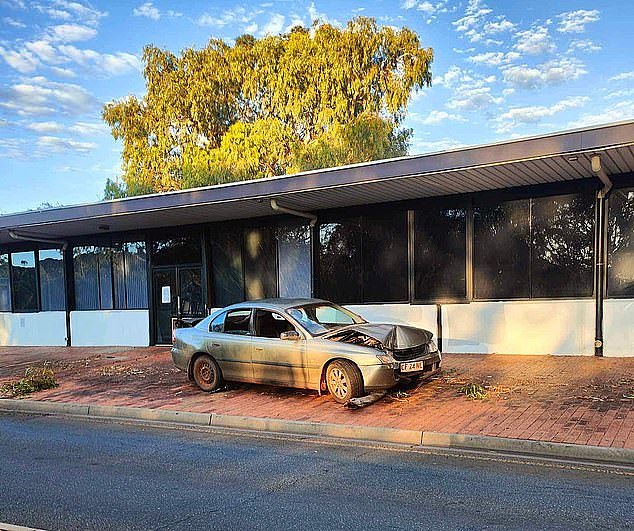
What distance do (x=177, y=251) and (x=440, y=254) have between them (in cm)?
819

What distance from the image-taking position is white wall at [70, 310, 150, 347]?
55.5 ft

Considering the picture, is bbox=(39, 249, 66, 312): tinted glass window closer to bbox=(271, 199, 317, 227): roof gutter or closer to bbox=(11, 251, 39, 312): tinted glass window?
bbox=(11, 251, 39, 312): tinted glass window

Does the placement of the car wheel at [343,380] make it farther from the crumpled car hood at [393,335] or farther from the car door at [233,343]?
the car door at [233,343]

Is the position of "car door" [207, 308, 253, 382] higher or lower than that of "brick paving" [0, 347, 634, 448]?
higher

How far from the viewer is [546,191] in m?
10.9

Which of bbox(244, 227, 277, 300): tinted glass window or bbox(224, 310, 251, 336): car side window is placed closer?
bbox(224, 310, 251, 336): car side window

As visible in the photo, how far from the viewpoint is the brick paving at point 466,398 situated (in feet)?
20.6

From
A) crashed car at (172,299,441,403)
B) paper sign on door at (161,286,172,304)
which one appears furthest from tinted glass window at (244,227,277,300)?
crashed car at (172,299,441,403)

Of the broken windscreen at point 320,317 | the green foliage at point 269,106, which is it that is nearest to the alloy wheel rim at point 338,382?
the broken windscreen at point 320,317

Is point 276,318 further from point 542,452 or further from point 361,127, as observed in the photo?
point 361,127

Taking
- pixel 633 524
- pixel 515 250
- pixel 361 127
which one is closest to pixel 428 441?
pixel 633 524

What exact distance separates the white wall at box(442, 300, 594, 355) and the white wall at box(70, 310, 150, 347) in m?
9.74

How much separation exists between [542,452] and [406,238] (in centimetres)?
749

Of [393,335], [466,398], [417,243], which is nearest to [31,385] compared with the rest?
[393,335]
